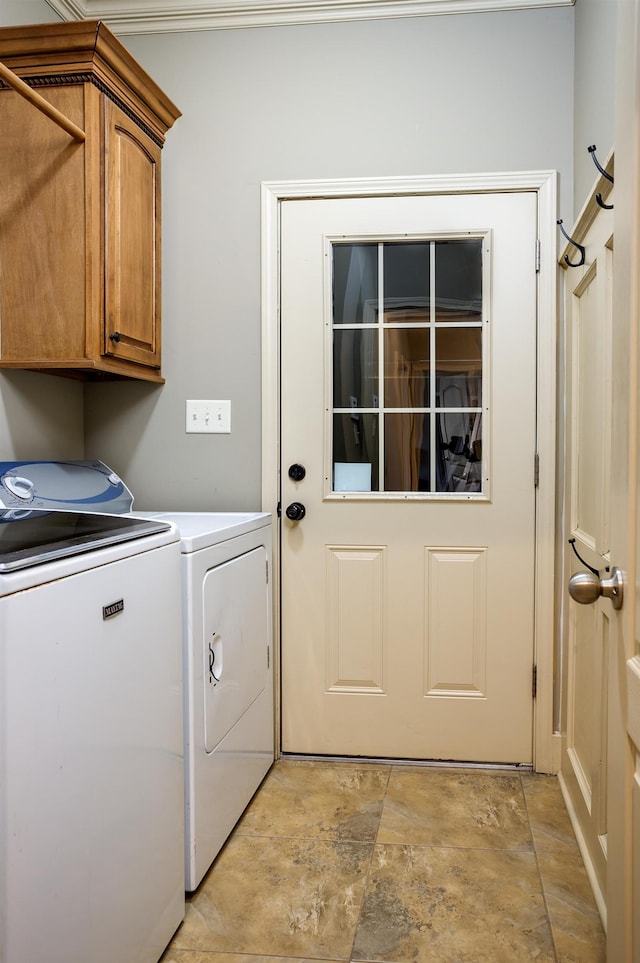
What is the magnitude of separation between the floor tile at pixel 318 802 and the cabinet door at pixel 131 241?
4.77ft

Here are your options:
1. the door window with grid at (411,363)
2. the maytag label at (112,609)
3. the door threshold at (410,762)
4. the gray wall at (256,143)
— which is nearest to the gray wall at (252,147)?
the gray wall at (256,143)

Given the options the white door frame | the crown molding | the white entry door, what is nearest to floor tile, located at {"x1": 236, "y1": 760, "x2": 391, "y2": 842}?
the white entry door

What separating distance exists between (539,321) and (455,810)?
1.60 meters

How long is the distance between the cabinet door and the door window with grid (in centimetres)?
62

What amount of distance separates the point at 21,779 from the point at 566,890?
4.60 feet

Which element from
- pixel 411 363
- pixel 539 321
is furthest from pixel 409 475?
pixel 539 321

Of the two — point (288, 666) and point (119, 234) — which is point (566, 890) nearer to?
point (288, 666)

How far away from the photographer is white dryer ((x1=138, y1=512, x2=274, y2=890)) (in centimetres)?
167

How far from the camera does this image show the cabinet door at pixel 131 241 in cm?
200

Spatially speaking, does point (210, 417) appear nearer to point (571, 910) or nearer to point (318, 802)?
point (318, 802)

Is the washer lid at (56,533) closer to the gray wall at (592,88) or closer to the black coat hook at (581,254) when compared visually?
the black coat hook at (581,254)

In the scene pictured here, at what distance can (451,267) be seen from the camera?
7.88ft

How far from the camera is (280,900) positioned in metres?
1.69

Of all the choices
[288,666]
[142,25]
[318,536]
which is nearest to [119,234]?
[142,25]
